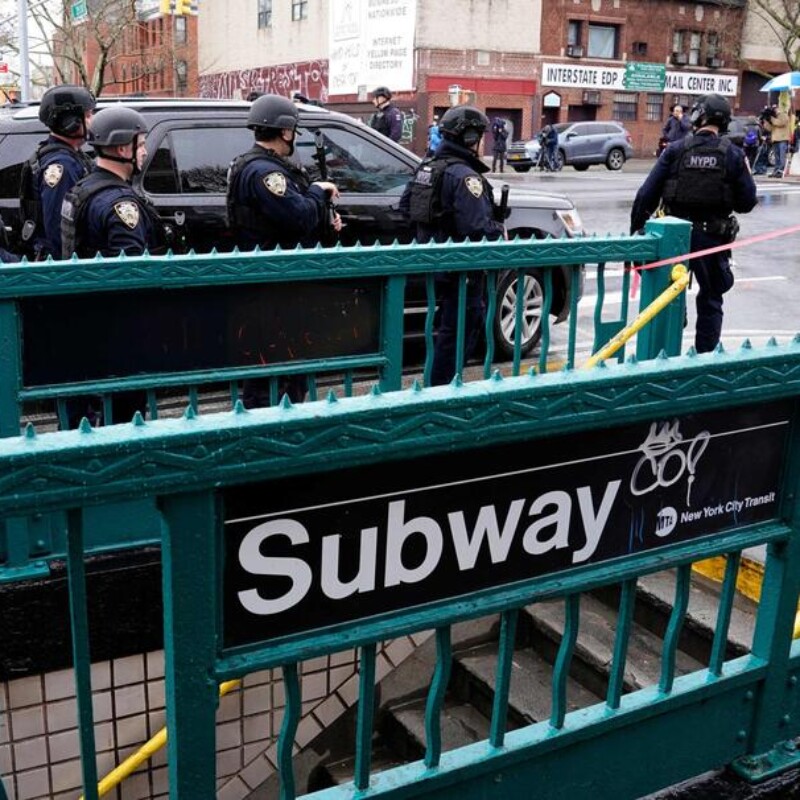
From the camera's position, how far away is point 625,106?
46.5 m

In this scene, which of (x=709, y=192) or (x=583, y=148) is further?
(x=583, y=148)

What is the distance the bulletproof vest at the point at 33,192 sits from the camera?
666cm

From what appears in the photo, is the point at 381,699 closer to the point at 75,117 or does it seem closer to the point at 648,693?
the point at 648,693

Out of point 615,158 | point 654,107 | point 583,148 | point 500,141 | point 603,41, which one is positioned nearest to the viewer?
point 500,141

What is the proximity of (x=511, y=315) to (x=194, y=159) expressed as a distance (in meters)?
2.62

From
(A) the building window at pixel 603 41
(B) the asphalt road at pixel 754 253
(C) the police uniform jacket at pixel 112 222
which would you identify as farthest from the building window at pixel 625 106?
(C) the police uniform jacket at pixel 112 222

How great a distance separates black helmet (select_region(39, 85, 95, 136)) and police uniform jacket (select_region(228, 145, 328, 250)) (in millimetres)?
1218

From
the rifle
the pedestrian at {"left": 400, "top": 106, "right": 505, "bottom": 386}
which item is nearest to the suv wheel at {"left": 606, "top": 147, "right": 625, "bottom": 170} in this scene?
the rifle

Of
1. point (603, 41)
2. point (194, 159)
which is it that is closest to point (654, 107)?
point (603, 41)

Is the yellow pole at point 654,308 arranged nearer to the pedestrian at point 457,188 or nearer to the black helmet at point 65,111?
the pedestrian at point 457,188

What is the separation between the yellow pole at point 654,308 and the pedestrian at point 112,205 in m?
2.23

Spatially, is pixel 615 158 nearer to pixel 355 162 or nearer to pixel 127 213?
pixel 355 162

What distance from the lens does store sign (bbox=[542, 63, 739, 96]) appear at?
4366cm

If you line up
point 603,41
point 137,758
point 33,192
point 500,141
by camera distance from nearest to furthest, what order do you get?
point 137,758 < point 33,192 < point 500,141 < point 603,41
